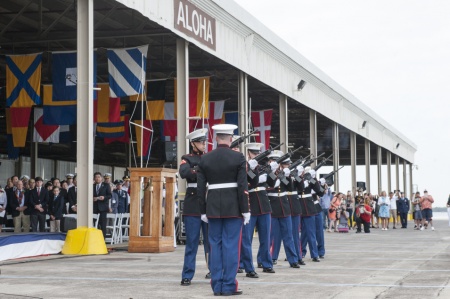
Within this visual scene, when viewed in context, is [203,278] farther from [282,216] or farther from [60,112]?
[60,112]

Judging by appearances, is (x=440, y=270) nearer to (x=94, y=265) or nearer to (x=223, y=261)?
(x=223, y=261)

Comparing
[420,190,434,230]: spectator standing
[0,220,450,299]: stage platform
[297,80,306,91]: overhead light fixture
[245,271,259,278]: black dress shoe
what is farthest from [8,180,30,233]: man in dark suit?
[420,190,434,230]: spectator standing

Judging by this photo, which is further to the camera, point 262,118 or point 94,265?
point 262,118

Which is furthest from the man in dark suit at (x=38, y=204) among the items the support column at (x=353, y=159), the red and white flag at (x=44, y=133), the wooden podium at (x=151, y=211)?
the support column at (x=353, y=159)

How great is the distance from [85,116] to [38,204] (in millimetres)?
5562

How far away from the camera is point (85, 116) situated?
15961 mm

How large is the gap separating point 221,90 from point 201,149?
967 inches

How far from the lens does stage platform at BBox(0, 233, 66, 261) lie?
1441 cm

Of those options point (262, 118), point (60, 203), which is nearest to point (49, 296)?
point (60, 203)

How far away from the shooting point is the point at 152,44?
26484 millimetres

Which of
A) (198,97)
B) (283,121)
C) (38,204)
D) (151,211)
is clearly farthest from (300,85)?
(151,211)

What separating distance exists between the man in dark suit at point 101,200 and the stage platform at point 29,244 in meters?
3.28

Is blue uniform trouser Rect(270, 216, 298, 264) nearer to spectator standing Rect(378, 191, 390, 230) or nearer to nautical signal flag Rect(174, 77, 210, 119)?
nautical signal flag Rect(174, 77, 210, 119)

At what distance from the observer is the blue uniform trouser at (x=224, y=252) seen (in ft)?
29.1
